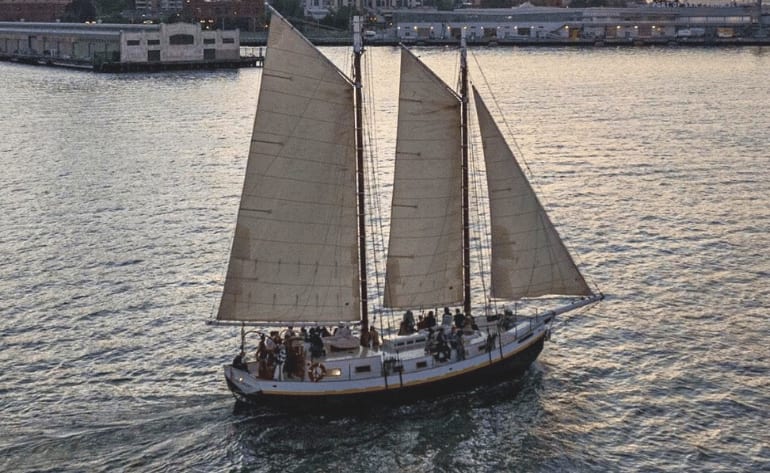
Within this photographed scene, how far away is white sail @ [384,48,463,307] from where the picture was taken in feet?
120

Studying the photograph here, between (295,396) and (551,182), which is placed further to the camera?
(551,182)

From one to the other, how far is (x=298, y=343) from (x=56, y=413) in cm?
820

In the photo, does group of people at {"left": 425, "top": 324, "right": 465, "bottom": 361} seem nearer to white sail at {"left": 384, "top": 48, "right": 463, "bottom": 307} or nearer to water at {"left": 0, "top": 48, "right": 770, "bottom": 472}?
water at {"left": 0, "top": 48, "right": 770, "bottom": 472}

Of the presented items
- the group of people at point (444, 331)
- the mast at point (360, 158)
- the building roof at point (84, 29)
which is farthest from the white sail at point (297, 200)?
the building roof at point (84, 29)

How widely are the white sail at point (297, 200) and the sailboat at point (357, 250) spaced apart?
0.04m

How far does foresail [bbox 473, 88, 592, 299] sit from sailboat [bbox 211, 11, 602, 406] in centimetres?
5

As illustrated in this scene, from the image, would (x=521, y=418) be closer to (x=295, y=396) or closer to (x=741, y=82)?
(x=295, y=396)

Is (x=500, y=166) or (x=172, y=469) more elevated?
(x=500, y=166)

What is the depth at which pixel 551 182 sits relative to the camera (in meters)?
73.8

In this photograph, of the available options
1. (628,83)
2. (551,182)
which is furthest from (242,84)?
(551,182)

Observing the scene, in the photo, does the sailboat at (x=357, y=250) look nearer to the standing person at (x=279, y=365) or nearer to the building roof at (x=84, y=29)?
the standing person at (x=279, y=365)

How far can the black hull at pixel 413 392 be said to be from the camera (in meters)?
34.0

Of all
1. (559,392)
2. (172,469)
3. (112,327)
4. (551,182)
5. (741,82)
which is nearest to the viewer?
(172,469)

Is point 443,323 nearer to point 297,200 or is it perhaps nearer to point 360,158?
point 360,158
